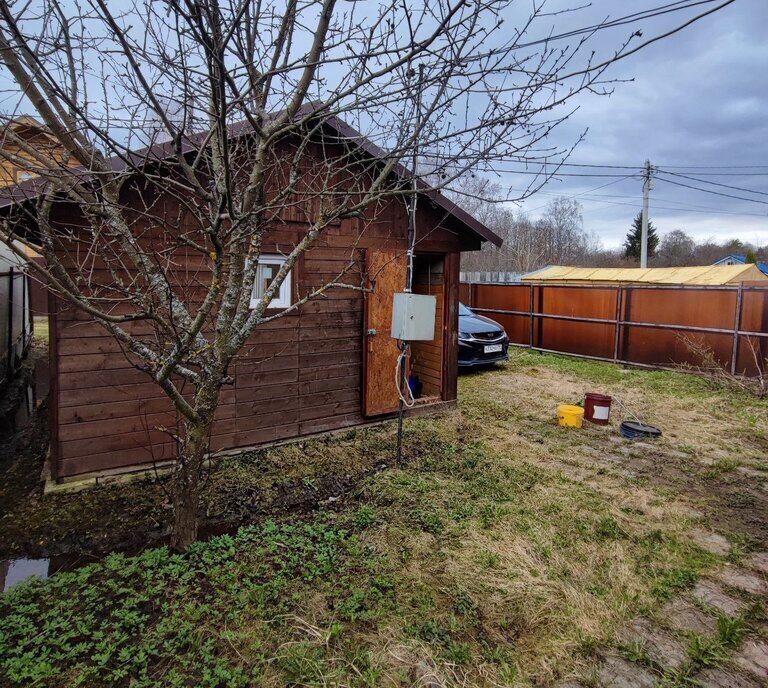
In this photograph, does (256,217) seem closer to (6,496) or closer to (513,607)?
(513,607)

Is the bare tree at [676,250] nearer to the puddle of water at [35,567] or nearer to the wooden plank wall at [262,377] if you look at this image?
the wooden plank wall at [262,377]

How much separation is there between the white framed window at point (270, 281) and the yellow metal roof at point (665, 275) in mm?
10197

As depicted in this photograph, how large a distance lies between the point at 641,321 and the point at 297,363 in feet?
25.6

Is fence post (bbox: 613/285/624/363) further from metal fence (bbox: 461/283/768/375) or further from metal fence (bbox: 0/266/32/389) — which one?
metal fence (bbox: 0/266/32/389)

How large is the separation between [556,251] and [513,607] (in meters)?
48.0

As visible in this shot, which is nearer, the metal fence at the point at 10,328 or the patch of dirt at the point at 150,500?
the patch of dirt at the point at 150,500

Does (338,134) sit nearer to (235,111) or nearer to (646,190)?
(235,111)

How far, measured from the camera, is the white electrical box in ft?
14.5

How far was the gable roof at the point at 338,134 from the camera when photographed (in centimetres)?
296

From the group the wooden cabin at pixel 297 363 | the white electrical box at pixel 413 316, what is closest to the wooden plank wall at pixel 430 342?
the wooden cabin at pixel 297 363

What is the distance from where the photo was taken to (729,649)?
2.33 m

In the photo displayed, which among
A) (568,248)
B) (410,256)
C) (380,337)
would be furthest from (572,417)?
(568,248)

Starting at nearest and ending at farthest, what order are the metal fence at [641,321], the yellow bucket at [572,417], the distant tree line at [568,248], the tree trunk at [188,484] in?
1. the tree trunk at [188,484]
2. the yellow bucket at [572,417]
3. the metal fence at [641,321]
4. the distant tree line at [568,248]

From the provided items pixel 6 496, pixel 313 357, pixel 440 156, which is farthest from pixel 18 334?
pixel 440 156
